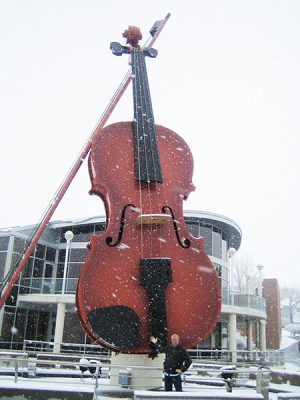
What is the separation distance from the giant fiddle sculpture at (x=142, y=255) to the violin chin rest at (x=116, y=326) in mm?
11

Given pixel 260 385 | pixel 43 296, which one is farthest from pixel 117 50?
pixel 43 296

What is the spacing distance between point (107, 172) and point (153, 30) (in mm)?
4455

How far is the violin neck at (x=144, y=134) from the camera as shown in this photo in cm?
609

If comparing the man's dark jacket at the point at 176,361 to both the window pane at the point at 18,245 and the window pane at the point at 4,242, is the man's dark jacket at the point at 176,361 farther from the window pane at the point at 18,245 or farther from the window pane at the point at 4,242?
the window pane at the point at 4,242

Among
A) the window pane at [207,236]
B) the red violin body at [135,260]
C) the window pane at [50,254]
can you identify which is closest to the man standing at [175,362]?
the red violin body at [135,260]

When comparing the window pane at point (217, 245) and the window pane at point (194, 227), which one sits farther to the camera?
the window pane at point (217, 245)

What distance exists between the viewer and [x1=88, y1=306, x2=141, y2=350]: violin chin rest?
4.64 metres

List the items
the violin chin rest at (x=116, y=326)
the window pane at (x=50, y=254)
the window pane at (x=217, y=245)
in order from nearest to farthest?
the violin chin rest at (x=116, y=326), the window pane at (x=217, y=245), the window pane at (x=50, y=254)

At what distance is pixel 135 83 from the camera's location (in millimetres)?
7410

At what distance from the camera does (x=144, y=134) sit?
21.5ft

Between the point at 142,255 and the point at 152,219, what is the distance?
1.65 ft

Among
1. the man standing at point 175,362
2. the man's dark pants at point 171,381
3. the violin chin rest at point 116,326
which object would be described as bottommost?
the man's dark pants at point 171,381

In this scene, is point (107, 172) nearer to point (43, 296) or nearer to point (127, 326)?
point (127, 326)

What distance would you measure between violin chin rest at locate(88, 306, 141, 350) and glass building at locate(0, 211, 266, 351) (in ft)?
50.3
